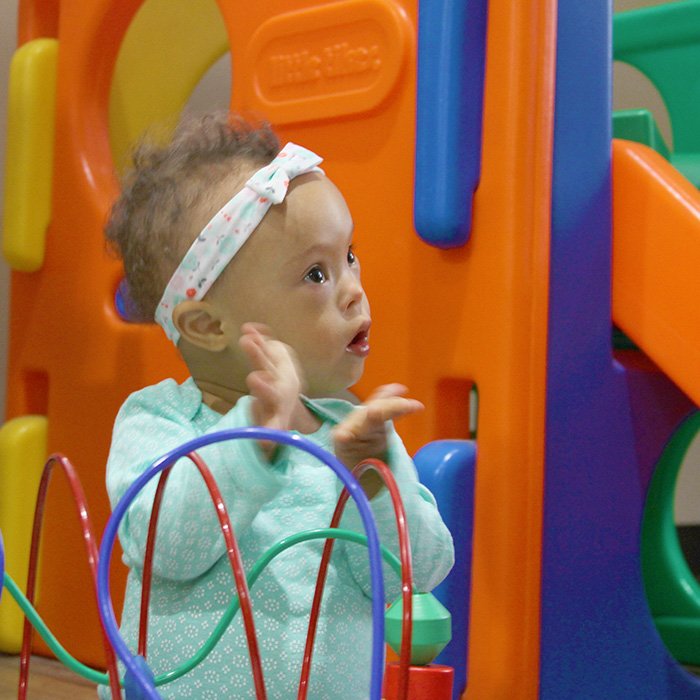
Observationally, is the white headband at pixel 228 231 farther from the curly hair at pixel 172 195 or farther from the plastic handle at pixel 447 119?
the plastic handle at pixel 447 119

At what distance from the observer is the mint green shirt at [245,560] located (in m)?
0.51

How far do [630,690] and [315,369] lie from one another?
17.7 inches

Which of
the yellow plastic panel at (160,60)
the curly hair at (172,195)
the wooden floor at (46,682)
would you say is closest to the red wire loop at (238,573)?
the curly hair at (172,195)

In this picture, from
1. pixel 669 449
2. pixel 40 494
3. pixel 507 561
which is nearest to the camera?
pixel 40 494

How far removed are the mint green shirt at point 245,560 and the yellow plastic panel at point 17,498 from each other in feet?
1.74

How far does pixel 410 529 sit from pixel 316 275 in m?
0.18

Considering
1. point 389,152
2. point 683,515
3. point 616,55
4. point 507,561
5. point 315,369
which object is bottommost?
point 683,515

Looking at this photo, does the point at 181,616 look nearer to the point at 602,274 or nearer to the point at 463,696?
the point at 463,696

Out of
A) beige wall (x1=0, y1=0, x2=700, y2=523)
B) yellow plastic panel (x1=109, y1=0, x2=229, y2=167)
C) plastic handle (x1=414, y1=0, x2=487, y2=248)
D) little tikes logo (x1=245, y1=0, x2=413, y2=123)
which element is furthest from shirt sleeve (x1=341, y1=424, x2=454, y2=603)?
beige wall (x1=0, y1=0, x2=700, y2=523)

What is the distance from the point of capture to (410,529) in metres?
0.55

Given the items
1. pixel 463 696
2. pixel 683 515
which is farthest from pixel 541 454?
pixel 683 515

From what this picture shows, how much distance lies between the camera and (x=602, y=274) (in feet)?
2.58

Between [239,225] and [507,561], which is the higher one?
[239,225]

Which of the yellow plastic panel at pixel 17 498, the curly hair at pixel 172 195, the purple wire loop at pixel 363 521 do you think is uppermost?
the curly hair at pixel 172 195
